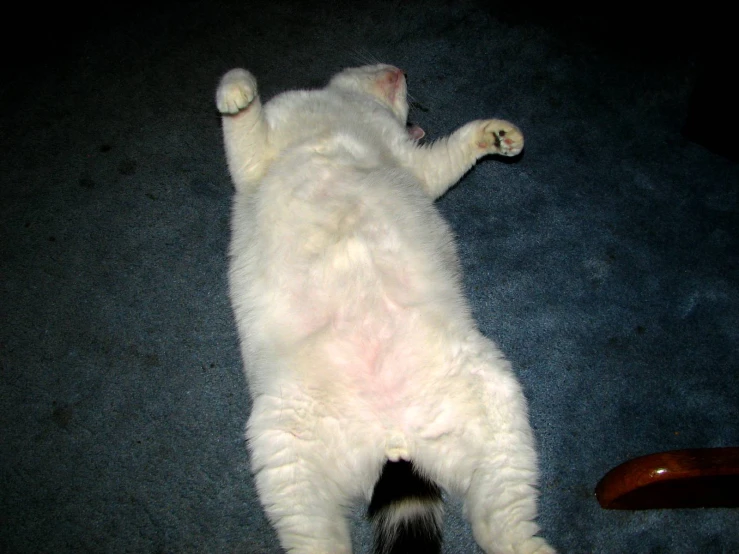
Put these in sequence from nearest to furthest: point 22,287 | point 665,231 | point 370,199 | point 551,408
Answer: point 370,199
point 551,408
point 22,287
point 665,231

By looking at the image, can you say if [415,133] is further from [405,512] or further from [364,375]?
[405,512]

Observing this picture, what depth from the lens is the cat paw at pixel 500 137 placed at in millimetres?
1614

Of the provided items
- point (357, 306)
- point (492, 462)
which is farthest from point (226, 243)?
point (492, 462)

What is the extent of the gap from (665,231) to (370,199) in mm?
1145

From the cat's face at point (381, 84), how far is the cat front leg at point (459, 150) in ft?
0.96

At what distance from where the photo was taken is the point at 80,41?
2105mm

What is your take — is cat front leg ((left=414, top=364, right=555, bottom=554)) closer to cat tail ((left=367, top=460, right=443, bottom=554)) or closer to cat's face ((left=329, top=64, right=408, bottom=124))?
cat tail ((left=367, top=460, right=443, bottom=554))

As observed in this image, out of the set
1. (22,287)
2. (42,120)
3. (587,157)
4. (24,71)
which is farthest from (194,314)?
(587,157)

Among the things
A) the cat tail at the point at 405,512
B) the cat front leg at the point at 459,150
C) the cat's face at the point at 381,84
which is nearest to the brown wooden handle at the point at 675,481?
the cat tail at the point at 405,512

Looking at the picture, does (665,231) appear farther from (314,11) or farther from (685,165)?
(314,11)

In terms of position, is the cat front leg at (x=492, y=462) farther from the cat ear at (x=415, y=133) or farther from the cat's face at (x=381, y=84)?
the cat's face at (x=381, y=84)

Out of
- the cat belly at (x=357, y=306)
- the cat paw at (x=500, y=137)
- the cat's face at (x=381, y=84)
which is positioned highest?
the cat's face at (x=381, y=84)

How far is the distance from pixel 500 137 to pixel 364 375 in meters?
0.91

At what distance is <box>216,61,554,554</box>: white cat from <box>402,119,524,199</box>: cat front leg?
0.79 feet
